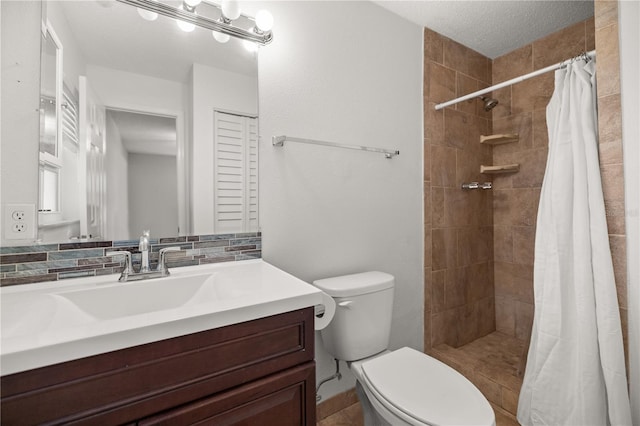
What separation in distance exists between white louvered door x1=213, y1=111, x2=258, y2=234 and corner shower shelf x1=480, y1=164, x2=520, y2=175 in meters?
1.71

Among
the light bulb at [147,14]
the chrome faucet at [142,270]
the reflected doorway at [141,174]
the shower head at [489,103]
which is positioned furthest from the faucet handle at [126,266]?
the shower head at [489,103]

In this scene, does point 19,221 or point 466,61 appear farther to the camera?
point 466,61

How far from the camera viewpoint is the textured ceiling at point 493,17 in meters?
1.67

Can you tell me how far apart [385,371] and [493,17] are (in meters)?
2.07

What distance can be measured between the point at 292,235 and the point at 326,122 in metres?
0.60

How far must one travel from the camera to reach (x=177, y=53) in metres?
1.19

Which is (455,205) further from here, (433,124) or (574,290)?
(574,290)

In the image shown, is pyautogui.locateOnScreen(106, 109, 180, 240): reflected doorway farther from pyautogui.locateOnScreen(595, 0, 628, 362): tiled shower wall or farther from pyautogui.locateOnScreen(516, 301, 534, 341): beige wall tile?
pyautogui.locateOnScreen(516, 301, 534, 341): beige wall tile

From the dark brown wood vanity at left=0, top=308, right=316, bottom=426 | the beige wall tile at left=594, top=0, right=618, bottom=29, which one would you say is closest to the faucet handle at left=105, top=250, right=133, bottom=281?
the dark brown wood vanity at left=0, top=308, right=316, bottom=426

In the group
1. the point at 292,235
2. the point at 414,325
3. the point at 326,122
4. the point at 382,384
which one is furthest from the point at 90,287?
the point at 414,325

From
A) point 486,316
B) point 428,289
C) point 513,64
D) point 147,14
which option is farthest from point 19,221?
point 513,64

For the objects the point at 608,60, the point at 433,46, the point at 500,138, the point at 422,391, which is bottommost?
the point at 422,391

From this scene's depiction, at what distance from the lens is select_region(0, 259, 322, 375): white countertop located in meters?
0.56

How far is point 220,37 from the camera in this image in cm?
125
